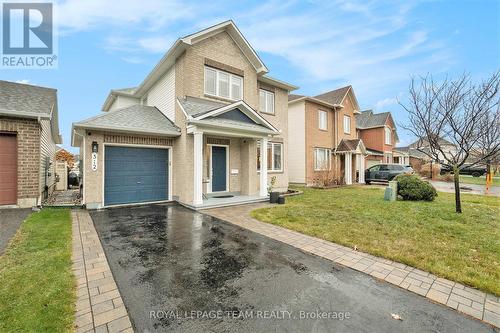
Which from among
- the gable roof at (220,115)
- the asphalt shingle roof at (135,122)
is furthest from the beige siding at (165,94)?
the gable roof at (220,115)

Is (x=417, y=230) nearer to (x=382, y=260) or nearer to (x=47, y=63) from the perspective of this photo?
(x=382, y=260)

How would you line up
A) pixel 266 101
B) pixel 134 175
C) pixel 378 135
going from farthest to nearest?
1. pixel 378 135
2. pixel 266 101
3. pixel 134 175

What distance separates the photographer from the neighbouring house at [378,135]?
1102 inches

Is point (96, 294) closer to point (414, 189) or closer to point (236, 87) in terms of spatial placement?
point (236, 87)

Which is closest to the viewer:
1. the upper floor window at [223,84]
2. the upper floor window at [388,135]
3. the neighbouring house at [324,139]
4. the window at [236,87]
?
the upper floor window at [223,84]

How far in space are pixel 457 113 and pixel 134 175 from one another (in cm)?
1306

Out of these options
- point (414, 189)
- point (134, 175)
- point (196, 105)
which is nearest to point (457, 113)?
point (414, 189)

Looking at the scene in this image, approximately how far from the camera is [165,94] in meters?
12.1

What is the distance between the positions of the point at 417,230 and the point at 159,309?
6.75 meters

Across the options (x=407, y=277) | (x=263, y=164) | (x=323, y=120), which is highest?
(x=323, y=120)

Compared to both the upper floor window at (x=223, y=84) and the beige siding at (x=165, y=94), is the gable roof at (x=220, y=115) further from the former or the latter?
the beige siding at (x=165, y=94)

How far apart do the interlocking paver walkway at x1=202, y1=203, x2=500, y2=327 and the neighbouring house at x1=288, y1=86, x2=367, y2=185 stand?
1342 centimetres

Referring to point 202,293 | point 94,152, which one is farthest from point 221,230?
point 94,152

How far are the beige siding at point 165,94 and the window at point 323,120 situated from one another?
1289 cm
